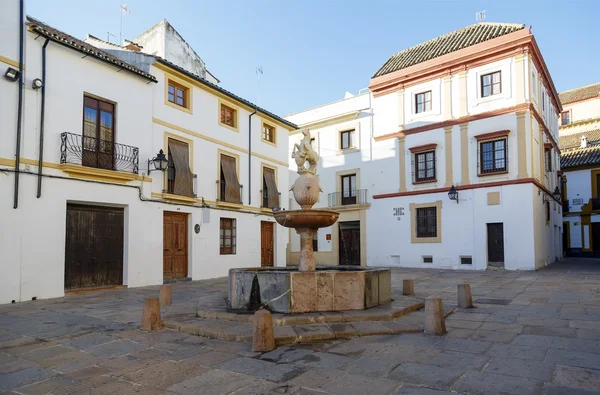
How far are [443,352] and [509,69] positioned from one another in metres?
16.9

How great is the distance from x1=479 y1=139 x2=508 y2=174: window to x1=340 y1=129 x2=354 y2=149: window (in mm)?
7503

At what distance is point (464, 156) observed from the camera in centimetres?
1923

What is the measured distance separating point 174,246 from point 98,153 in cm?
434

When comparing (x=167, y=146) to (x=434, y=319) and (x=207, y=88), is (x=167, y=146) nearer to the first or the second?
(x=207, y=88)

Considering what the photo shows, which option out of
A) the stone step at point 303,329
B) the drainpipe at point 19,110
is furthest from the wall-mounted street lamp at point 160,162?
the stone step at point 303,329

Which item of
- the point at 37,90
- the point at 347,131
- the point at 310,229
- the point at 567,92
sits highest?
the point at 567,92

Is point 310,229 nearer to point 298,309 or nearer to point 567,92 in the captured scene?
point 298,309

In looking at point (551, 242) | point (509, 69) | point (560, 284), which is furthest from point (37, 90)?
point (551, 242)

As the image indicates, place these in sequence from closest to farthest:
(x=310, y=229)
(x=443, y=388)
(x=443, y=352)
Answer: (x=443, y=388) → (x=443, y=352) → (x=310, y=229)

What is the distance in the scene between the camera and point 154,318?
21.5 feet

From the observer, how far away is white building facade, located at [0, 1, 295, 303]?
33.6 feet

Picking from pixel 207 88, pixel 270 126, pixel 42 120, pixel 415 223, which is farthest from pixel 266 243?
pixel 42 120

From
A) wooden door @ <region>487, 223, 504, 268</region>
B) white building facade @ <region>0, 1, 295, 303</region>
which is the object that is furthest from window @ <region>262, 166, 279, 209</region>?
wooden door @ <region>487, 223, 504, 268</region>

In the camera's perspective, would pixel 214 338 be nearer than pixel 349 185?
Yes
